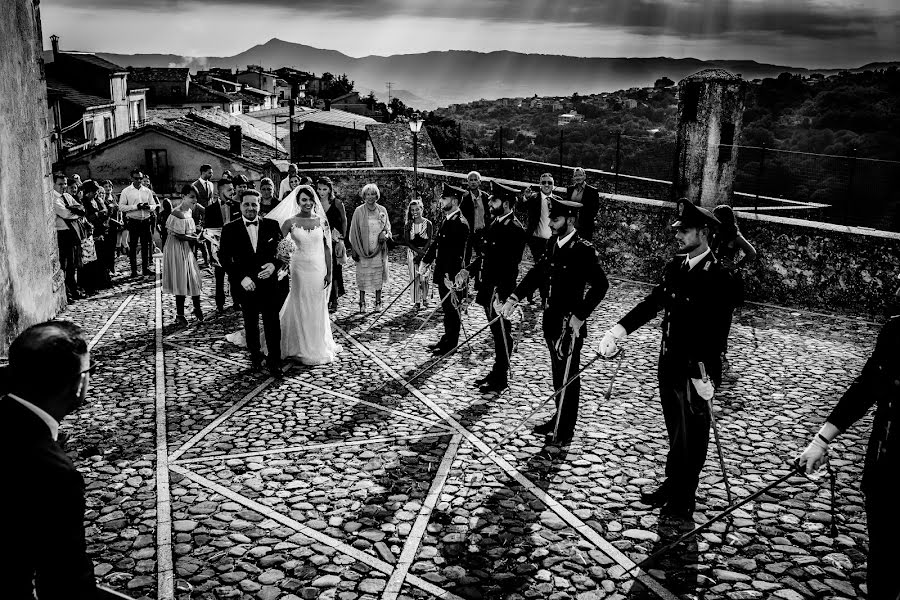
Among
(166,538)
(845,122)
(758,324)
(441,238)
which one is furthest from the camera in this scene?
(845,122)

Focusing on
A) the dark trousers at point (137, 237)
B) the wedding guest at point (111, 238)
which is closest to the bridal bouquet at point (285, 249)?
the wedding guest at point (111, 238)

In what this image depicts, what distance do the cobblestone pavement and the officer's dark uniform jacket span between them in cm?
159

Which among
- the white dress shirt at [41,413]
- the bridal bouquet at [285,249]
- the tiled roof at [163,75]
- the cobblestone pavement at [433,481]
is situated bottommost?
the cobblestone pavement at [433,481]

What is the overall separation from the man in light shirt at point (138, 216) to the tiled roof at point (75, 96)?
33.4 metres

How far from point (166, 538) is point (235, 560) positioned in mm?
696

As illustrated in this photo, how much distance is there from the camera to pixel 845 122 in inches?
1123

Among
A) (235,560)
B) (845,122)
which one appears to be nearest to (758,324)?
(235,560)

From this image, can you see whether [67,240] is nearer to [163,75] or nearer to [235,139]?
[235,139]

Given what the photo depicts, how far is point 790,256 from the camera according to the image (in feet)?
44.5

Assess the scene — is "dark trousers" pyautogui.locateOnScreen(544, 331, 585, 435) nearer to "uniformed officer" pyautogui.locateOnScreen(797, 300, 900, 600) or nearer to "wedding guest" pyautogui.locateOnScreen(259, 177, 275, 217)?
"uniformed officer" pyautogui.locateOnScreen(797, 300, 900, 600)

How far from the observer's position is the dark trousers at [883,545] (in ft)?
13.8

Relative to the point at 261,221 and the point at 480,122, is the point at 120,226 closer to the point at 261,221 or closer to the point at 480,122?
the point at 261,221

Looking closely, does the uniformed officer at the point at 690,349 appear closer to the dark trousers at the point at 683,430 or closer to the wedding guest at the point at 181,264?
the dark trousers at the point at 683,430

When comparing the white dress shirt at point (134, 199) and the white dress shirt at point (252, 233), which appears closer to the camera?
the white dress shirt at point (252, 233)
